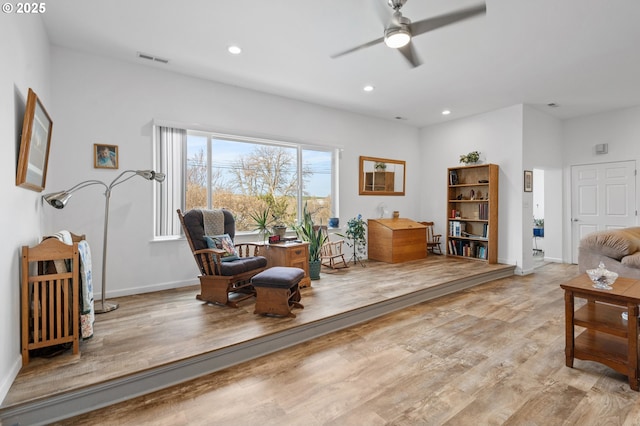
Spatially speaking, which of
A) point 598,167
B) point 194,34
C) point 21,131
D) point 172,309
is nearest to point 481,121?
point 598,167

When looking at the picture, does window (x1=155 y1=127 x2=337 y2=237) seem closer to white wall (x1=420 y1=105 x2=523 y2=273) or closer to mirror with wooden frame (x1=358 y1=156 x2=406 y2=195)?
mirror with wooden frame (x1=358 y1=156 x2=406 y2=195)

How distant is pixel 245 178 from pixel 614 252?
16.5 ft

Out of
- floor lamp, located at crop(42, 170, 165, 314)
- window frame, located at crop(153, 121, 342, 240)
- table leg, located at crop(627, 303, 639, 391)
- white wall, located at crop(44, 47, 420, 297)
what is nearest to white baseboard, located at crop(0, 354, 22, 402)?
floor lamp, located at crop(42, 170, 165, 314)

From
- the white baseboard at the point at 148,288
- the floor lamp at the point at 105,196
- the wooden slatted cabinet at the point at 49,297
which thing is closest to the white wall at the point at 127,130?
the white baseboard at the point at 148,288

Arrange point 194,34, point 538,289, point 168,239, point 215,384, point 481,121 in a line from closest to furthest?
point 215,384, point 194,34, point 168,239, point 538,289, point 481,121

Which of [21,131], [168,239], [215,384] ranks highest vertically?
[21,131]

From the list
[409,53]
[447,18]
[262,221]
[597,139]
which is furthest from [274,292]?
[597,139]

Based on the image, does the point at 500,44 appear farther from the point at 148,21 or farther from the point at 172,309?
the point at 172,309

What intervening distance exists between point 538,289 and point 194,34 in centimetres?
563

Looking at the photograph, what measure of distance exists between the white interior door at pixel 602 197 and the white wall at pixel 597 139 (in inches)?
3.4

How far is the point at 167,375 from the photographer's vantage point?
7.36 ft

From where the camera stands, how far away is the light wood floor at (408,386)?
1.91 metres

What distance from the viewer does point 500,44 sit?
344cm

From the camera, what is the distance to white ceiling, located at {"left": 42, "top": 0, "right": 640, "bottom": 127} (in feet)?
9.32
